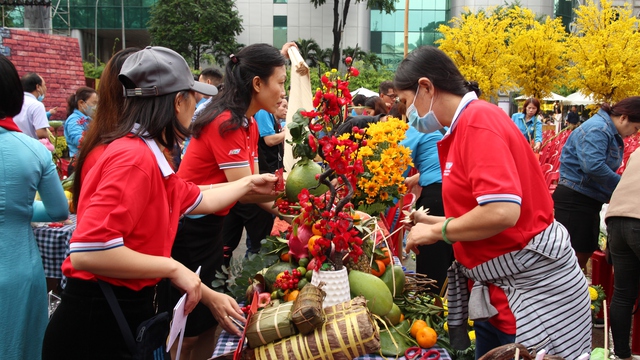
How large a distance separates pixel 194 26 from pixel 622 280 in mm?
32889

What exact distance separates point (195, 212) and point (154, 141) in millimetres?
592

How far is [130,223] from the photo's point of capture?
5.23 ft

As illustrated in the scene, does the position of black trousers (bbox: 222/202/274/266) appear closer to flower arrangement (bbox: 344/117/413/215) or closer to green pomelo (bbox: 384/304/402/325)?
flower arrangement (bbox: 344/117/413/215)

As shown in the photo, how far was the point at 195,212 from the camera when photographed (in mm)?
2295

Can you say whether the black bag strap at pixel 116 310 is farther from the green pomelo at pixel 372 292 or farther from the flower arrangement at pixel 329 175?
the green pomelo at pixel 372 292

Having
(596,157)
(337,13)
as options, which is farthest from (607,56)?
(337,13)

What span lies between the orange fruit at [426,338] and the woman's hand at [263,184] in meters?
0.97

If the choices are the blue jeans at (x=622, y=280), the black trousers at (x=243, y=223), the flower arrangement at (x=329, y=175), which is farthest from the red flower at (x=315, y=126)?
the blue jeans at (x=622, y=280)

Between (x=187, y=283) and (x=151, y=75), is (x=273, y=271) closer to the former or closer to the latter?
(x=187, y=283)

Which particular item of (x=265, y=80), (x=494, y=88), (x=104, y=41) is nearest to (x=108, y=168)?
(x=265, y=80)

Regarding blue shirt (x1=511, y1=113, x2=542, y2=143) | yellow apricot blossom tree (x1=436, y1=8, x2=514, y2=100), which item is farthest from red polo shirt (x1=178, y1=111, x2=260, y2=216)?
yellow apricot blossom tree (x1=436, y1=8, x2=514, y2=100)

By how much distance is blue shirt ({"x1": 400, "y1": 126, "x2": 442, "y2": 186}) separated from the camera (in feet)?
13.9

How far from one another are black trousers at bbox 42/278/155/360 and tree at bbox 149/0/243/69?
33.0 m

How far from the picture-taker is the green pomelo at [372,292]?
217 centimetres
